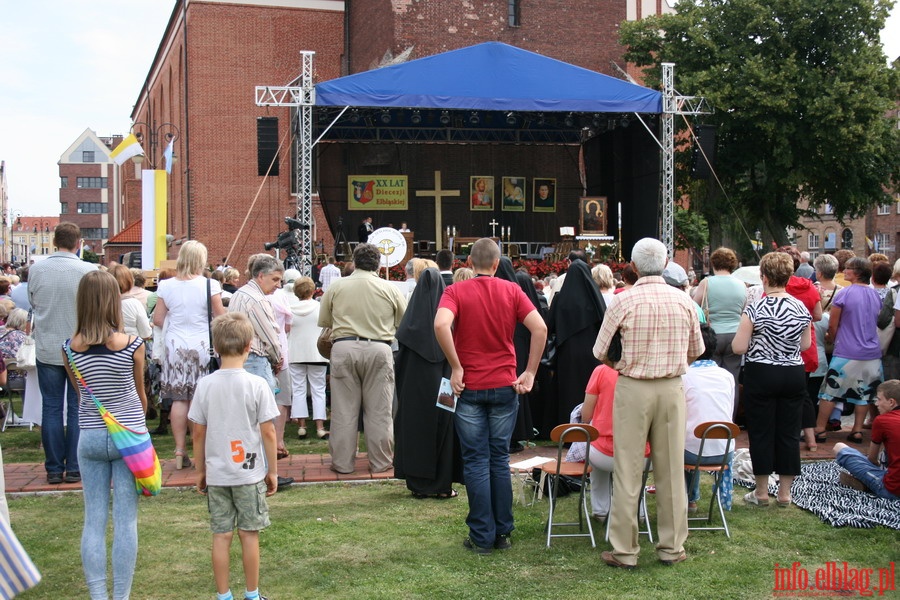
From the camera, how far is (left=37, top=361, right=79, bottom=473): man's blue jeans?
6.96m

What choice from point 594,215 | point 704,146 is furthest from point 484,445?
point 594,215

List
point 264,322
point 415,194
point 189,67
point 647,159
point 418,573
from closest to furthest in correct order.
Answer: point 418,573 → point 264,322 → point 647,159 → point 415,194 → point 189,67

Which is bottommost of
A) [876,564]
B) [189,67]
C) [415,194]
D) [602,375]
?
[876,564]

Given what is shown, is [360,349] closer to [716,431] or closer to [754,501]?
[716,431]

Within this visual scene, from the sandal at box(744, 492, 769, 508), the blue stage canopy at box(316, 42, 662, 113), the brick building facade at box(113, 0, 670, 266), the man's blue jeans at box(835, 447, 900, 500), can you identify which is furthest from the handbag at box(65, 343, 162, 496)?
the brick building facade at box(113, 0, 670, 266)

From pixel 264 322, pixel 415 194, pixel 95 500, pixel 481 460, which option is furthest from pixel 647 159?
pixel 95 500

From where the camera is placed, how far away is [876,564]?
530 centimetres

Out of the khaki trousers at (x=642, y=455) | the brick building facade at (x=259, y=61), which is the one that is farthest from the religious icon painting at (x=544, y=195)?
the khaki trousers at (x=642, y=455)

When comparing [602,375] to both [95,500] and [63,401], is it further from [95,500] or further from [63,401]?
[63,401]

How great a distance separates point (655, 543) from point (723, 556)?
437 millimetres

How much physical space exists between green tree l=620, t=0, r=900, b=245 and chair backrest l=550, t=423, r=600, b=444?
22.8m

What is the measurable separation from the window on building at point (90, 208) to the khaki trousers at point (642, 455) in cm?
10825

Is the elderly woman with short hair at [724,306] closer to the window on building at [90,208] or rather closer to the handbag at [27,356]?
the handbag at [27,356]

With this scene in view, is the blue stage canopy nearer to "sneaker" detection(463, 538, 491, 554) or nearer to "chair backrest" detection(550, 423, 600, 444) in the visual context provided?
"chair backrest" detection(550, 423, 600, 444)
